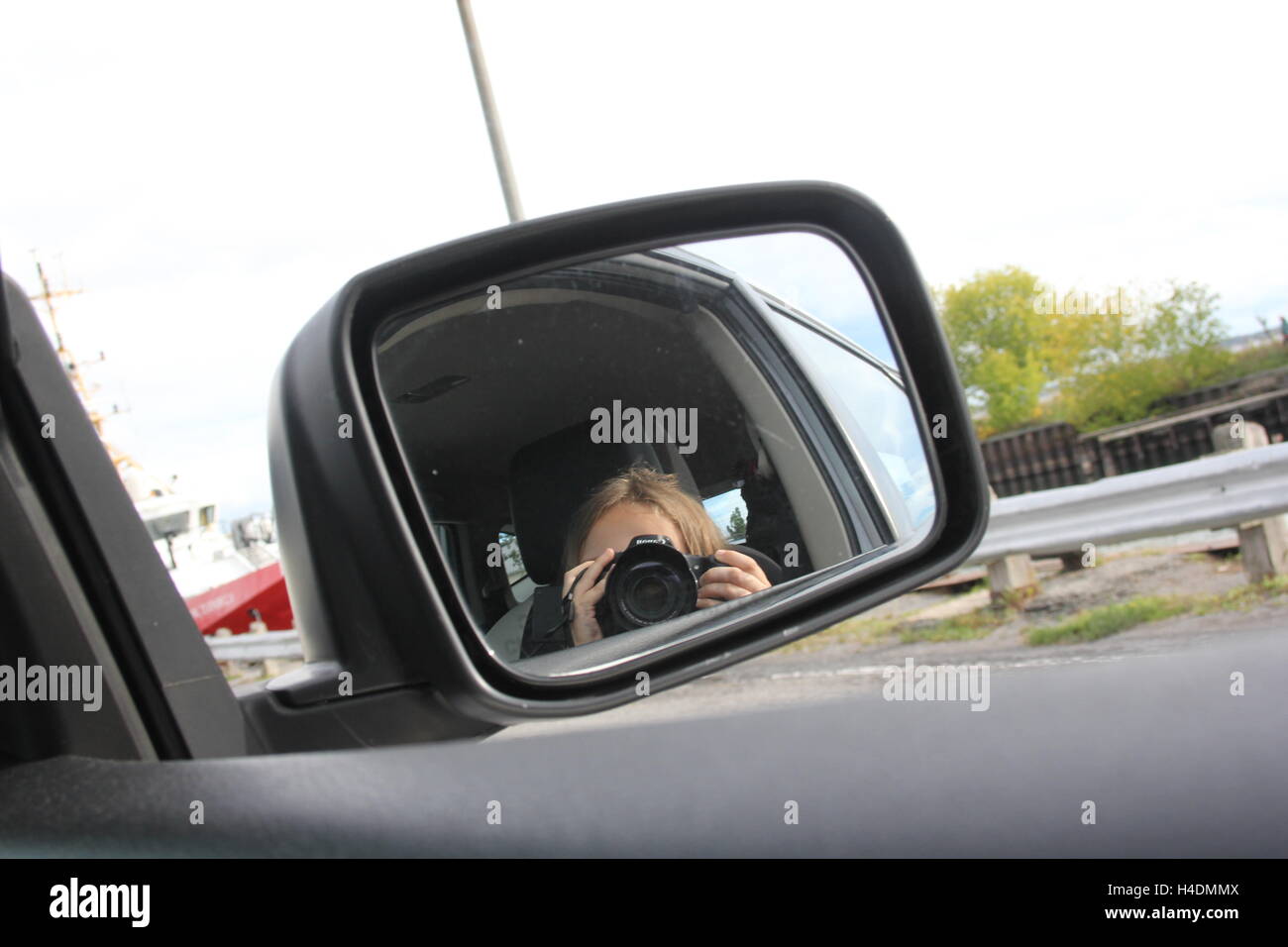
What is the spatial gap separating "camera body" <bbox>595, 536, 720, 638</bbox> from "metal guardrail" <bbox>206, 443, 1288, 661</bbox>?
4.53 metres

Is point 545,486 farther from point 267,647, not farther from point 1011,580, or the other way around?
point 1011,580

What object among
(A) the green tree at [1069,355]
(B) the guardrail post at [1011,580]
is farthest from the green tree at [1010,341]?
(B) the guardrail post at [1011,580]

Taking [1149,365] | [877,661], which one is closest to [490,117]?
[877,661]

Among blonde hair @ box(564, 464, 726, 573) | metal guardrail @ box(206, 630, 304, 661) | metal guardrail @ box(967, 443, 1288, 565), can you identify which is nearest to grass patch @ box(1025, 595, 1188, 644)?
metal guardrail @ box(967, 443, 1288, 565)

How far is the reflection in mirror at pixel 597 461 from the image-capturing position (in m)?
1.44

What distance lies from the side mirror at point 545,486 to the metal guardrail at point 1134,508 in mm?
4277

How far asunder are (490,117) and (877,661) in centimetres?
543

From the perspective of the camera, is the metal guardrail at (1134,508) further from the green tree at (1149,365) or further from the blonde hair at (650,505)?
the green tree at (1149,365)

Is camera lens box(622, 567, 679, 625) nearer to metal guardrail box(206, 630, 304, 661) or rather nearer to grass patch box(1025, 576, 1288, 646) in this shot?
metal guardrail box(206, 630, 304, 661)

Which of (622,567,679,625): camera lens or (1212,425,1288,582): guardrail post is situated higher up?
(622,567,679,625): camera lens

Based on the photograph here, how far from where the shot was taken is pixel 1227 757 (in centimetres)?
141

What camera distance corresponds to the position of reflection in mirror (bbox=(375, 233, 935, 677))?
1443 mm

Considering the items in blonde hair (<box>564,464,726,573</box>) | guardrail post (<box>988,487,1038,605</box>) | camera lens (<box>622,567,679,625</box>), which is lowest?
guardrail post (<box>988,487,1038,605</box>)
